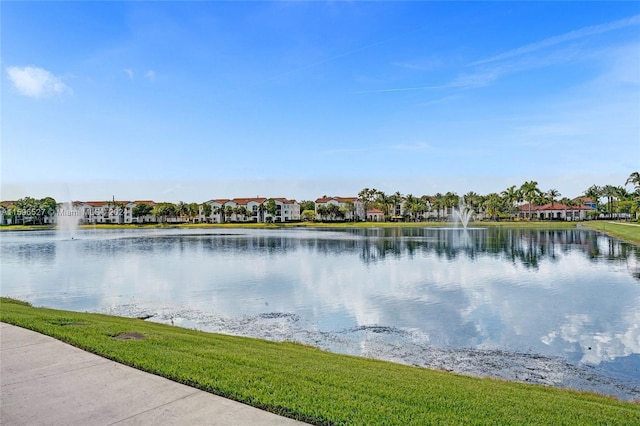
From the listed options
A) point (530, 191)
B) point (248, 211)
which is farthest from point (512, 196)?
point (248, 211)

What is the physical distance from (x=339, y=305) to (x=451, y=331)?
195 inches

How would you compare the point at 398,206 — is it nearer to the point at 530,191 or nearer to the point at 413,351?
the point at 530,191

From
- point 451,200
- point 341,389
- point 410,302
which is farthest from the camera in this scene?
point 451,200

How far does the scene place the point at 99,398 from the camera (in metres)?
5.57

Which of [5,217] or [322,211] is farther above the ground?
[5,217]

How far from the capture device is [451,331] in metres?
13.4

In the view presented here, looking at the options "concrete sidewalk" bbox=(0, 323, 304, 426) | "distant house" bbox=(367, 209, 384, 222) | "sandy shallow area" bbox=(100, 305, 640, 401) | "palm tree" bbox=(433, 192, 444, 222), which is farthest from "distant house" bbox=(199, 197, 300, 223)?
"concrete sidewalk" bbox=(0, 323, 304, 426)

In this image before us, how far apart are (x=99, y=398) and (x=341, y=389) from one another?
3.00 m

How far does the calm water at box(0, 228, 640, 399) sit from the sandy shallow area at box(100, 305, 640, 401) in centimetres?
3

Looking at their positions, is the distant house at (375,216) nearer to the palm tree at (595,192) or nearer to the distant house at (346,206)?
the distant house at (346,206)

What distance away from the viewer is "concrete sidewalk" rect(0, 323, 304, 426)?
5012 millimetres

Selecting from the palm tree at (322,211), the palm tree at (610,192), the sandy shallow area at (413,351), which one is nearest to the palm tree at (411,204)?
the palm tree at (322,211)

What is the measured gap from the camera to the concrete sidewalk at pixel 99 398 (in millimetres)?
5012

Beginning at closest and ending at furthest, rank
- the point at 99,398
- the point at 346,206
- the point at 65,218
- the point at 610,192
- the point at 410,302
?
the point at 99,398
the point at 410,302
the point at 65,218
the point at 610,192
the point at 346,206
